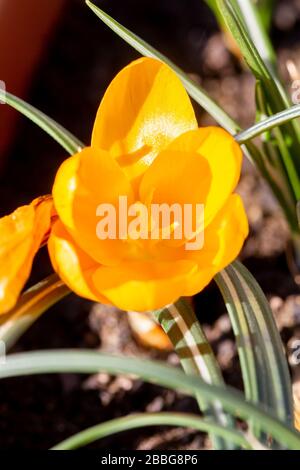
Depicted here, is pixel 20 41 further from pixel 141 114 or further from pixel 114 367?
pixel 114 367

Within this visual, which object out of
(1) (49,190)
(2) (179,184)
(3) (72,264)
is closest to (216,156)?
(2) (179,184)

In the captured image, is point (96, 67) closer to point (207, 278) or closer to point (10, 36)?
point (10, 36)

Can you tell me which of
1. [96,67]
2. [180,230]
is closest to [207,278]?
[180,230]

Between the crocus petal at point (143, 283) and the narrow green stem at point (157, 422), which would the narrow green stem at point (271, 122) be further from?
the narrow green stem at point (157, 422)

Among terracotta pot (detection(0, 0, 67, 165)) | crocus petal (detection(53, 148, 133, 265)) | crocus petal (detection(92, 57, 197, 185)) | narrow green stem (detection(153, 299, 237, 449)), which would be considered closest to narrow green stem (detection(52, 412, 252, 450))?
narrow green stem (detection(153, 299, 237, 449))

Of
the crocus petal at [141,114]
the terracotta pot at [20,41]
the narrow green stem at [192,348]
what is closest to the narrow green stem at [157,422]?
the narrow green stem at [192,348]

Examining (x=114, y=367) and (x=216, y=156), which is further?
(x=216, y=156)
